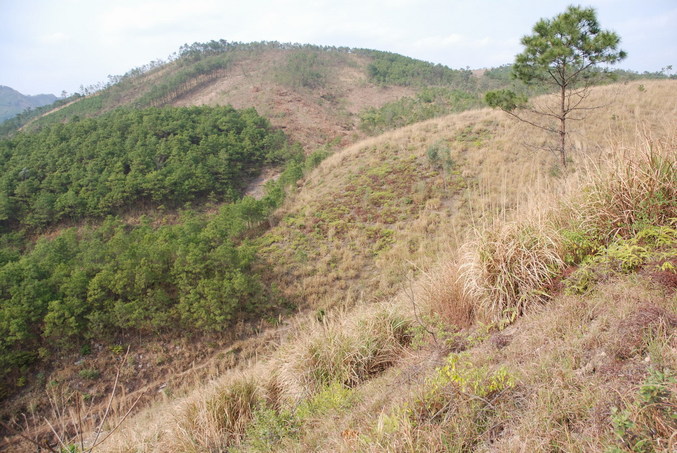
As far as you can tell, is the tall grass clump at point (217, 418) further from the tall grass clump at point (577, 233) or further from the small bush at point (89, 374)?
the small bush at point (89, 374)

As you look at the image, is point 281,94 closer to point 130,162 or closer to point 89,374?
point 130,162

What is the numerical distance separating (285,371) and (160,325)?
897 centimetres

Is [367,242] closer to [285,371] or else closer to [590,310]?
[285,371]

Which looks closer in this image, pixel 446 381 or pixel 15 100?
pixel 446 381

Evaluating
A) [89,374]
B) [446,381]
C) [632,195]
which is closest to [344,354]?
[446,381]

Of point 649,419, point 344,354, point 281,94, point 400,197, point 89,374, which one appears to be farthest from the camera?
point 281,94

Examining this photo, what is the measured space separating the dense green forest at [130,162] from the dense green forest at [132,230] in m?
0.10

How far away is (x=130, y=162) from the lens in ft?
88.2

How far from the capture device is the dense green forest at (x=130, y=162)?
24.0 meters

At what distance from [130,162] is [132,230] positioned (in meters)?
8.87

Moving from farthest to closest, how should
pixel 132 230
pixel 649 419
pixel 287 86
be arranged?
1. pixel 287 86
2. pixel 132 230
3. pixel 649 419

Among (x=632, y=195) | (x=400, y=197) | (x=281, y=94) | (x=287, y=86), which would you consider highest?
(x=287, y=86)

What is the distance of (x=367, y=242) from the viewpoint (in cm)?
1237

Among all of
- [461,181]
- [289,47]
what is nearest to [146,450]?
[461,181]
